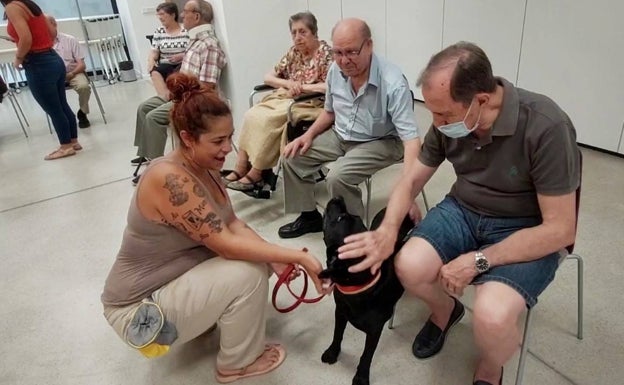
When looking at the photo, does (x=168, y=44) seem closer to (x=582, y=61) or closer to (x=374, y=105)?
(x=374, y=105)

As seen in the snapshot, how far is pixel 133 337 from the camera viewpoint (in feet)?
4.32

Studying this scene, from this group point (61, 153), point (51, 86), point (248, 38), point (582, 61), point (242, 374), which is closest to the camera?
point (242, 374)

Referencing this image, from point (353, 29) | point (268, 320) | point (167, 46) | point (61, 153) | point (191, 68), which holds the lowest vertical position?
point (268, 320)

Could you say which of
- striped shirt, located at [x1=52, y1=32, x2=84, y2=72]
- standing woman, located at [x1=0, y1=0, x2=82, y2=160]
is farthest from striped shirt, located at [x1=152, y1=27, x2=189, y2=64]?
striped shirt, located at [x1=52, y1=32, x2=84, y2=72]

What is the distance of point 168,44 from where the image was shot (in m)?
3.56

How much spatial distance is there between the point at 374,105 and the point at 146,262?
1144 mm

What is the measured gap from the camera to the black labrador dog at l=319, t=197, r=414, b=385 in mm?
1205

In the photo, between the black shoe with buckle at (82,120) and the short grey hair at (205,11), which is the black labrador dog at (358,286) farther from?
the black shoe with buckle at (82,120)

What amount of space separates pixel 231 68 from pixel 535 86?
223 cm

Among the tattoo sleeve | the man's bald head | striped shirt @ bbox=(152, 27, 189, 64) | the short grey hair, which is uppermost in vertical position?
the short grey hair

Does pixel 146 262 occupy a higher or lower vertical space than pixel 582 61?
lower

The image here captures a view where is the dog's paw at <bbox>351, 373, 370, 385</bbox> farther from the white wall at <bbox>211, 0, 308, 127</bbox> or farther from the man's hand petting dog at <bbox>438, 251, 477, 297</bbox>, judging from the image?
the white wall at <bbox>211, 0, 308, 127</bbox>

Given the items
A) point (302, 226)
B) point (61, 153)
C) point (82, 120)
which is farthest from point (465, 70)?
point (82, 120)

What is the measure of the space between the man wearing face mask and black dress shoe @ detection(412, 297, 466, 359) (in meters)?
0.18
